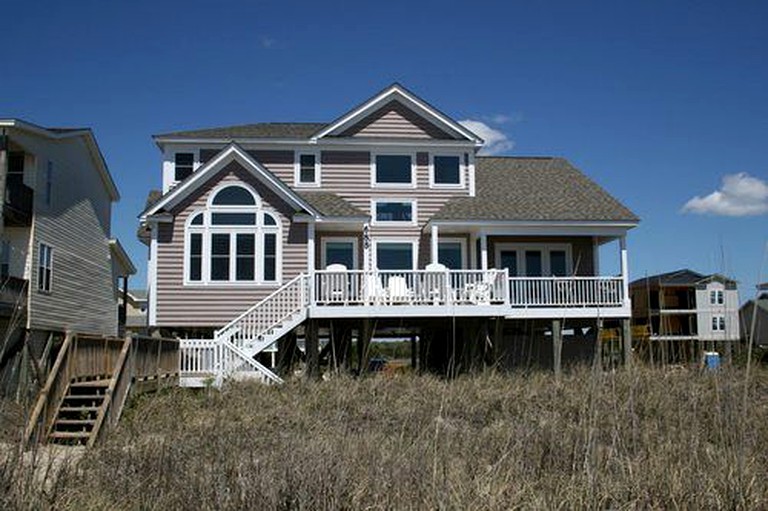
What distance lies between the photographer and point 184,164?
985 inches

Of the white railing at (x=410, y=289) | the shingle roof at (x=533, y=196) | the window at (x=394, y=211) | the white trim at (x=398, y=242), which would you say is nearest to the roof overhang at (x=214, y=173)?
the white trim at (x=398, y=242)

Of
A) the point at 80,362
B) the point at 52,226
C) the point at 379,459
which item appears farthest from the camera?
the point at 52,226

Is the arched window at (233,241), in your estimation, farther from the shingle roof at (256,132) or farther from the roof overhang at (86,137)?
the roof overhang at (86,137)

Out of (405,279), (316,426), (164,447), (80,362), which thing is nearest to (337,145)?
(405,279)

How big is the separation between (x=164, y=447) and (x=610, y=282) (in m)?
17.5

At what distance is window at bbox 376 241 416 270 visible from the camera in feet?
80.2

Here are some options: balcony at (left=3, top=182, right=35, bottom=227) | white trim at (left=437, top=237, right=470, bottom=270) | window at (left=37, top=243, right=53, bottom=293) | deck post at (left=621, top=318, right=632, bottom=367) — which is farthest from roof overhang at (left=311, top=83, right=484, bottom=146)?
window at (left=37, top=243, right=53, bottom=293)

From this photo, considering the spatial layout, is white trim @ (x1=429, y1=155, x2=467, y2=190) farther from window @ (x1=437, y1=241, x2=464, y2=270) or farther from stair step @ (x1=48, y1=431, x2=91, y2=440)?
stair step @ (x1=48, y1=431, x2=91, y2=440)

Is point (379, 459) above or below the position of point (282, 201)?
below

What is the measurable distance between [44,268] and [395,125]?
40.5 feet

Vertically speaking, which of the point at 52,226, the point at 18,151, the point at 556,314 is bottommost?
the point at 556,314

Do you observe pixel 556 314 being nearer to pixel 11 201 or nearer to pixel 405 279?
pixel 405 279

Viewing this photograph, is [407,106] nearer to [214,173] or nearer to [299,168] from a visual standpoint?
[299,168]

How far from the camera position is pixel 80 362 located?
13.9m
